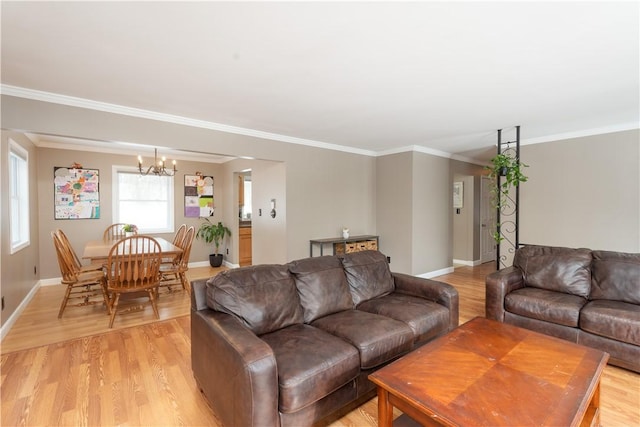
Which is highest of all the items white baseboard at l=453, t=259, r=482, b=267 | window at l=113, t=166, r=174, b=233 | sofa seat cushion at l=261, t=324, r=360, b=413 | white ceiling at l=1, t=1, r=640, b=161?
white ceiling at l=1, t=1, r=640, b=161

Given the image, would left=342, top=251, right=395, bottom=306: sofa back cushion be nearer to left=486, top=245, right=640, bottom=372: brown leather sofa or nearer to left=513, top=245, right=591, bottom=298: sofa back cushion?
left=486, top=245, right=640, bottom=372: brown leather sofa

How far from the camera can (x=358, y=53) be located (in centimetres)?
206

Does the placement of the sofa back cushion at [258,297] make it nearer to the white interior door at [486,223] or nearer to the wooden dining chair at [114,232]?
the wooden dining chair at [114,232]

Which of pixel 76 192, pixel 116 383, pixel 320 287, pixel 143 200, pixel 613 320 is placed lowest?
pixel 116 383

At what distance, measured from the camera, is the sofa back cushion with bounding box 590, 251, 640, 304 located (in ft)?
8.51

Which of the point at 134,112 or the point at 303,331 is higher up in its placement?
the point at 134,112

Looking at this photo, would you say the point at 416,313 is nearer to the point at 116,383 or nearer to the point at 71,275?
the point at 116,383

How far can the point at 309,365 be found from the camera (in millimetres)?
1595

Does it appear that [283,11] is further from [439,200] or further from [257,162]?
[439,200]

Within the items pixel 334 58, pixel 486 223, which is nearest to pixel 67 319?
pixel 334 58

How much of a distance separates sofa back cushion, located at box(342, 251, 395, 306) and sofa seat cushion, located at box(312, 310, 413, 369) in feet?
1.25

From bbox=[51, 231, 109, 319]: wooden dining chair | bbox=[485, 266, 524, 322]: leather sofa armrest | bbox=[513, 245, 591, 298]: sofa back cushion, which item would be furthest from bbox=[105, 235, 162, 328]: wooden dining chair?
bbox=[513, 245, 591, 298]: sofa back cushion

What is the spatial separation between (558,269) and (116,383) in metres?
3.99

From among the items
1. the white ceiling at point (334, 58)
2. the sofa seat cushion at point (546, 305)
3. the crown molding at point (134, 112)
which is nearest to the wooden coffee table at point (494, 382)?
the sofa seat cushion at point (546, 305)
